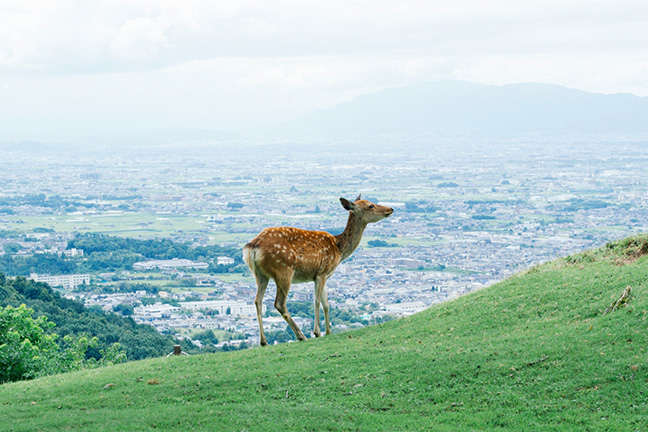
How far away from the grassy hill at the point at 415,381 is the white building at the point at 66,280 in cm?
5398

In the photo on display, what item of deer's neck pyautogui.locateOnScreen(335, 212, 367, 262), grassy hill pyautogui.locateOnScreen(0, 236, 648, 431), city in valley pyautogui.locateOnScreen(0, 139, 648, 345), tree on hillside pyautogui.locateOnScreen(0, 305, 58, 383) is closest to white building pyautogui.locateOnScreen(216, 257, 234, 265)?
city in valley pyautogui.locateOnScreen(0, 139, 648, 345)

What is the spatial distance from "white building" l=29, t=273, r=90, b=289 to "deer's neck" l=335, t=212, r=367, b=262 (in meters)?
53.7

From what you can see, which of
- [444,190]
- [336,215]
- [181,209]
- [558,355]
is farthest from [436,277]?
[444,190]

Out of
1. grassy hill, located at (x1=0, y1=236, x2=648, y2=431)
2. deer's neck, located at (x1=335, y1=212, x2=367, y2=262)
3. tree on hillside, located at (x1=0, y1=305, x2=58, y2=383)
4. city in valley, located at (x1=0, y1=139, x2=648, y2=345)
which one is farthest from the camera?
city in valley, located at (x1=0, y1=139, x2=648, y2=345)

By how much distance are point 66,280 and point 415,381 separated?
61295 millimetres

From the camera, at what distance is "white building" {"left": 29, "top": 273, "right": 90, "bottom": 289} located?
65512 millimetres

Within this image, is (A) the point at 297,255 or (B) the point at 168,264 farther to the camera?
(B) the point at 168,264

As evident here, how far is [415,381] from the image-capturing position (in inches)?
439

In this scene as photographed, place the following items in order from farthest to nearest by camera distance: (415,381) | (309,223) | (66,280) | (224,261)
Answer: (309,223) < (224,261) < (66,280) < (415,381)

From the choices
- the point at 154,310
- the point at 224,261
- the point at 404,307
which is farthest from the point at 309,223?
the point at 404,307

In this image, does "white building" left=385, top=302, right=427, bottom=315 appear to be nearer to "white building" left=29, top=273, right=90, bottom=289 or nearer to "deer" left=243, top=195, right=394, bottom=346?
"deer" left=243, top=195, right=394, bottom=346

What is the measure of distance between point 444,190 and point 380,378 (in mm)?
123365

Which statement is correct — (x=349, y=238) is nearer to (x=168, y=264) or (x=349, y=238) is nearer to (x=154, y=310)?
(x=154, y=310)

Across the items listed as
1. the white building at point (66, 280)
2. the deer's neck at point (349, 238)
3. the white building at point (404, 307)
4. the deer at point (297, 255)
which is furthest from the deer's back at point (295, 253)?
the white building at point (66, 280)
